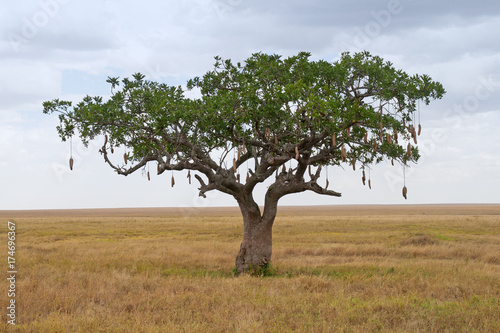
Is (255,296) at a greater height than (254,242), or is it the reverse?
(254,242)

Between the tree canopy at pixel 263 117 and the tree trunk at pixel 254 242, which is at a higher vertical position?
the tree canopy at pixel 263 117

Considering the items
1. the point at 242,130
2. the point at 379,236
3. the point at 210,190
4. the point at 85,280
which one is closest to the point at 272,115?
the point at 242,130

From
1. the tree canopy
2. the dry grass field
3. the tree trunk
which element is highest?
the tree canopy

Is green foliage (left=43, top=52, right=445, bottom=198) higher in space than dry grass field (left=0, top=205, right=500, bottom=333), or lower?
higher

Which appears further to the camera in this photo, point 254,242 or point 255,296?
point 254,242

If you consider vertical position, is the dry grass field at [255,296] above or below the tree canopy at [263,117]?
below

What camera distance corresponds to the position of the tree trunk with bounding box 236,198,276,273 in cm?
1941

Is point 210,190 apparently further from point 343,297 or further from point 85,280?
point 343,297

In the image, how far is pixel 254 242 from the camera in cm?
1962

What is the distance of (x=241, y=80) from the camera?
18.9m

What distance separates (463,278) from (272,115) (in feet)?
29.6

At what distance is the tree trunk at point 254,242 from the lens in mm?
19406

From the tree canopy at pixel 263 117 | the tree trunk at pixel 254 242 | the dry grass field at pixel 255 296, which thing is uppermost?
the tree canopy at pixel 263 117

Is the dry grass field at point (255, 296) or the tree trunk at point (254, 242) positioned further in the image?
the tree trunk at point (254, 242)
